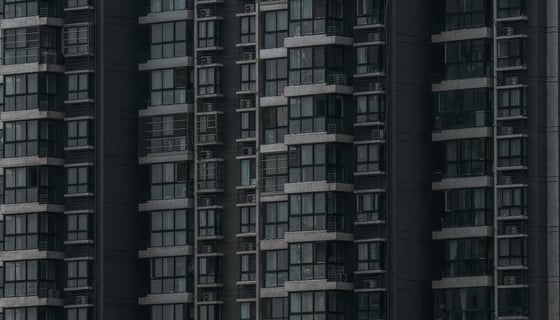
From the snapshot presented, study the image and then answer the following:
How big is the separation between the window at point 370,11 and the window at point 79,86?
16.2m

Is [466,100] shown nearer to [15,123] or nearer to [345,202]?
[345,202]

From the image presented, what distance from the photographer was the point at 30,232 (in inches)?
6211

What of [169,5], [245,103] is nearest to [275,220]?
[245,103]

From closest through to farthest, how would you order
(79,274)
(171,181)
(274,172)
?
(274,172) < (79,274) < (171,181)

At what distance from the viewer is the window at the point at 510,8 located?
148 meters

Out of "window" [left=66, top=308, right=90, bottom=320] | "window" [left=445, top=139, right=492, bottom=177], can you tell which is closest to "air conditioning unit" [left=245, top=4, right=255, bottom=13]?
"window" [left=445, top=139, right=492, bottom=177]

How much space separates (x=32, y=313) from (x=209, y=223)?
10736 mm

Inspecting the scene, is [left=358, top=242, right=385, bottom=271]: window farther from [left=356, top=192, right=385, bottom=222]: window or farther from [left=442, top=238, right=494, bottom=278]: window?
[left=442, top=238, right=494, bottom=278]: window

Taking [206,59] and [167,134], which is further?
[167,134]

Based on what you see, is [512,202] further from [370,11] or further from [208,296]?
[208,296]

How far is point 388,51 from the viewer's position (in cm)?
14975

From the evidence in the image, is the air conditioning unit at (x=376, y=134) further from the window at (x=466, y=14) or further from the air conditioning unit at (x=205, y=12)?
the air conditioning unit at (x=205, y=12)

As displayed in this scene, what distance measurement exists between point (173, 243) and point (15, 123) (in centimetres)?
1085

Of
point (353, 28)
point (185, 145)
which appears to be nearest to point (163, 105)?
point (185, 145)
